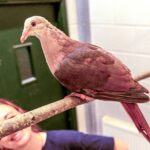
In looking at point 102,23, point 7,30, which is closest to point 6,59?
point 7,30

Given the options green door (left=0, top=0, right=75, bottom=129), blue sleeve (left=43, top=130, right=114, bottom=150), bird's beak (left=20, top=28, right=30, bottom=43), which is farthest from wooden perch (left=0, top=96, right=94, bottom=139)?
green door (left=0, top=0, right=75, bottom=129)

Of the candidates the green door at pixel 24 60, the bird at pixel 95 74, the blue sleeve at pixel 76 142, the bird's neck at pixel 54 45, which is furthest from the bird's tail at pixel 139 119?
the green door at pixel 24 60

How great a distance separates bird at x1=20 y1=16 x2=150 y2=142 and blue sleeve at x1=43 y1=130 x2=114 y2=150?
580 millimetres

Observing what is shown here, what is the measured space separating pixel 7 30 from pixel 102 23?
1.35 feet

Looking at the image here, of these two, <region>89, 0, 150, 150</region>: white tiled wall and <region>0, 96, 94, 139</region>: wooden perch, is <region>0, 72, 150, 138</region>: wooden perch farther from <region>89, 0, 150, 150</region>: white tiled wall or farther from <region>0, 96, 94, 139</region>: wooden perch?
<region>89, 0, 150, 150</region>: white tiled wall

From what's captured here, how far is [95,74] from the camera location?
1.55 feet

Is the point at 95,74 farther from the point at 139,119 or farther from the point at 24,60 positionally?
the point at 24,60

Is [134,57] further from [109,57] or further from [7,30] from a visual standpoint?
[109,57]

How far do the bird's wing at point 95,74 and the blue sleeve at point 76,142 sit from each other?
591 mm

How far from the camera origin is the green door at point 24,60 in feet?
3.91

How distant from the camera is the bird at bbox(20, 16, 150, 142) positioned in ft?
1.55

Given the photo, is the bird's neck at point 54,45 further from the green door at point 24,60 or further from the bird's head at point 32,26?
the green door at point 24,60

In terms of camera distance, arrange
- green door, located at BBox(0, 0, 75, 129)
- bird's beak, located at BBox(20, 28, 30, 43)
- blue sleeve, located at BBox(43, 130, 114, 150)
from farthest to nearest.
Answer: green door, located at BBox(0, 0, 75, 129) < blue sleeve, located at BBox(43, 130, 114, 150) < bird's beak, located at BBox(20, 28, 30, 43)

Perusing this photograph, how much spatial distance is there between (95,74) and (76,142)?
0.63 m
